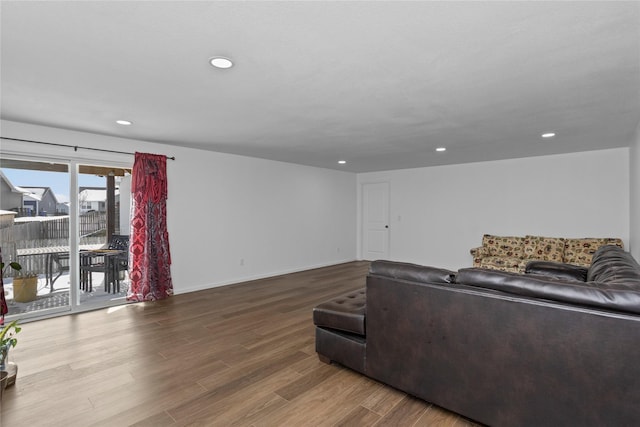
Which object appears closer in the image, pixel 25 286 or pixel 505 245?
pixel 25 286

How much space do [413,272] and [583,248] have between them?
4.62 meters

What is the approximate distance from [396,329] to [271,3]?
2.11 m

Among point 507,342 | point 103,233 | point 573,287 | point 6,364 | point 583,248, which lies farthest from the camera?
point 583,248

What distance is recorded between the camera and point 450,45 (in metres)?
1.91

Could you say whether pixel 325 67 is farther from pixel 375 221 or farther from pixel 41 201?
pixel 375 221

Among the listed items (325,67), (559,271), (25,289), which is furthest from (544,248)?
(25,289)

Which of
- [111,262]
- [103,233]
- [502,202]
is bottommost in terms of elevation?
[111,262]

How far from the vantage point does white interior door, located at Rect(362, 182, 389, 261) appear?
786 cm

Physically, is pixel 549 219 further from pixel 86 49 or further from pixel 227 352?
pixel 86 49

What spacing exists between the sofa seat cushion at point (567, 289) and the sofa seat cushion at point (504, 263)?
3.83 m

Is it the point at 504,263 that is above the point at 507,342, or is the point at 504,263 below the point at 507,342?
→ below

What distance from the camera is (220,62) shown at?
6.93ft

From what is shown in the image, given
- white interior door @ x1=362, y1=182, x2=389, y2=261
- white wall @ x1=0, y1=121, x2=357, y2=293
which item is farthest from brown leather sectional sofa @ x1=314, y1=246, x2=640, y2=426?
white interior door @ x1=362, y1=182, x2=389, y2=261

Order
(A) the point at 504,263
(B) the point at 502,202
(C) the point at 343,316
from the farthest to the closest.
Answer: (B) the point at 502,202 < (A) the point at 504,263 < (C) the point at 343,316
